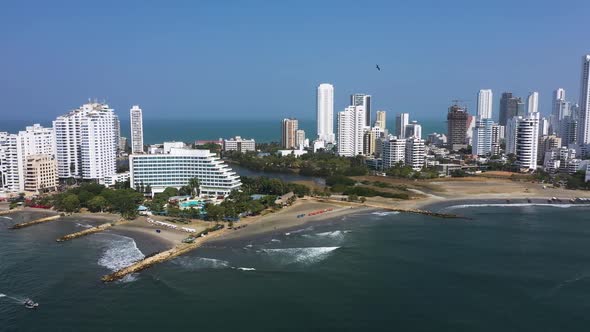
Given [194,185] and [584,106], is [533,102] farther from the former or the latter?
[194,185]

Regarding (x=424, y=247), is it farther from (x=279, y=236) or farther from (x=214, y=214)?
(x=214, y=214)

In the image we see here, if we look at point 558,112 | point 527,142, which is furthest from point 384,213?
point 558,112

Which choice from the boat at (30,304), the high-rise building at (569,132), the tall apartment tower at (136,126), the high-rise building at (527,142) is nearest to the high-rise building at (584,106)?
the high-rise building at (569,132)

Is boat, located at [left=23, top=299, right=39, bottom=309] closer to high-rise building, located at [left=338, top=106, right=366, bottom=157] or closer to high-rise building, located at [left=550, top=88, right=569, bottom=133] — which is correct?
high-rise building, located at [left=338, top=106, right=366, bottom=157]

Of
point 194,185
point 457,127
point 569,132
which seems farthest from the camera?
point 457,127

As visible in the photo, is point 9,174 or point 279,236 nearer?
point 279,236

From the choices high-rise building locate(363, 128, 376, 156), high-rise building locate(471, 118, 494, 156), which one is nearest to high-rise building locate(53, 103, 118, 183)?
high-rise building locate(363, 128, 376, 156)

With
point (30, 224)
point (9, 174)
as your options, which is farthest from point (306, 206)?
point (9, 174)
